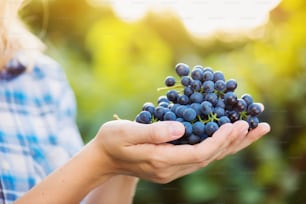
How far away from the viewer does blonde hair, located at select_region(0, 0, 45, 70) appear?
148 centimetres

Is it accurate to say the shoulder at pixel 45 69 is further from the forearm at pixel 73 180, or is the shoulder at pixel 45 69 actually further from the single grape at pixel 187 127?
the single grape at pixel 187 127

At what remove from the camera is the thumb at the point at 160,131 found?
39.6 inches

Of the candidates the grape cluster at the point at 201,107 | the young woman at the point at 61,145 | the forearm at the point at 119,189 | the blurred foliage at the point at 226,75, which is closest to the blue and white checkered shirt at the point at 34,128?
the young woman at the point at 61,145

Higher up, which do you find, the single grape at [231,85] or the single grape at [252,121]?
the single grape at [231,85]

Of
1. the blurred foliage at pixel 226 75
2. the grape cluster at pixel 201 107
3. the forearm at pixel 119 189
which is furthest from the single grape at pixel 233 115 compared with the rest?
the blurred foliage at pixel 226 75

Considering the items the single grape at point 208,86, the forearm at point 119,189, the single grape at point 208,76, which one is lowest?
the forearm at point 119,189

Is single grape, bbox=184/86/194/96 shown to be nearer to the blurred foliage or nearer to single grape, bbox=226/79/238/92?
single grape, bbox=226/79/238/92

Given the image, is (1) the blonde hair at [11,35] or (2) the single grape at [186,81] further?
(1) the blonde hair at [11,35]

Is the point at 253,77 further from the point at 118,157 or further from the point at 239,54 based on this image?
the point at 118,157

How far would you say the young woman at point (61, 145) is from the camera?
1051 millimetres

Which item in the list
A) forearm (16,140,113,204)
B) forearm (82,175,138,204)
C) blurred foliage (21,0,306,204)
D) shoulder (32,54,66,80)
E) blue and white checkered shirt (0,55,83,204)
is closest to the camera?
forearm (16,140,113,204)

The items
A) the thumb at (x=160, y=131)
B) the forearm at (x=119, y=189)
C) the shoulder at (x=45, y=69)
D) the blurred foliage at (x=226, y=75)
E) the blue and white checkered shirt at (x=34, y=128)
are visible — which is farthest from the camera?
the blurred foliage at (x=226, y=75)

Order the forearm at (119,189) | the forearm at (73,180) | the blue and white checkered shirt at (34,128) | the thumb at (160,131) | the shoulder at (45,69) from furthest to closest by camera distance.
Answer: the shoulder at (45,69), the blue and white checkered shirt at (34,128), the forearm at (119,189), the forearm at (73,180), the thumb at (160,131)

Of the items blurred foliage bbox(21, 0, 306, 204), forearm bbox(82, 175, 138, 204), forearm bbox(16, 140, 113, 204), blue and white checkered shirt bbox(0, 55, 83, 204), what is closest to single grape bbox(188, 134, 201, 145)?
forearm bbox(16, 140, 113, 204)
